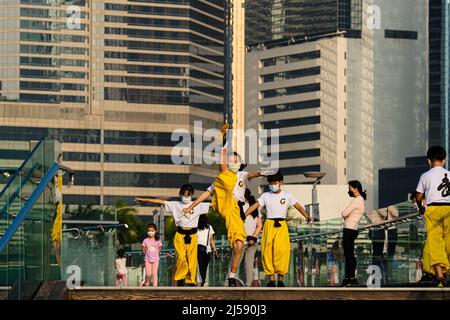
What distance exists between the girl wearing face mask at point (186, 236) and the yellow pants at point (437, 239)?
334 centimetres

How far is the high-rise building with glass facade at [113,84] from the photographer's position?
172 metres

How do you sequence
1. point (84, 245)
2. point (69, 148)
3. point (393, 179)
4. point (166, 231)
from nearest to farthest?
point (84, 245) → point (166, 231) → point (69, 148) → point (393, 179)

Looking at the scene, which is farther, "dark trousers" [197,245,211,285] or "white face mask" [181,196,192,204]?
"dark trousers" [197,245,211,285]

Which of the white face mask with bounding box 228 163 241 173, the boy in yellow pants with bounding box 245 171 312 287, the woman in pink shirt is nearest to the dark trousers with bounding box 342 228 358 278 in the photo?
the woman in pink shirt

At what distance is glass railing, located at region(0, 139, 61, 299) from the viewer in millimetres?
14672

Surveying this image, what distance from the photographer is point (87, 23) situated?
182 meters

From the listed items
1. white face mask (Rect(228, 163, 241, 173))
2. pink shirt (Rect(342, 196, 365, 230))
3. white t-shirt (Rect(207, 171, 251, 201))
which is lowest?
pink shirt (Rect(342, 196, 365, 230))

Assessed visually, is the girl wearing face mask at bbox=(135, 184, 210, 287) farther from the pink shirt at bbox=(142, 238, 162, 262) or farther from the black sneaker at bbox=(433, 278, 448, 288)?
the pink shirt at bbox=(142, 238, 162, 262)

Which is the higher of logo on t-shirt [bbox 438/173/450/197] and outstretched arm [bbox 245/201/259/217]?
logo on t-shirt [bbox 438/173/450/197]

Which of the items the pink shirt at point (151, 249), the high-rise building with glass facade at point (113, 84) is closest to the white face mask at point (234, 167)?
the pink shirt at point (151, 249)

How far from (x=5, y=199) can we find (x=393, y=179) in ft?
581

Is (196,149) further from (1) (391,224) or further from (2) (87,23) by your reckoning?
(1) (391,224)

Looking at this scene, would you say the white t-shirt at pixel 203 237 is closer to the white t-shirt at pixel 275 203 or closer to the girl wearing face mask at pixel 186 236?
the girl wearing face mask at pixel 186 236
